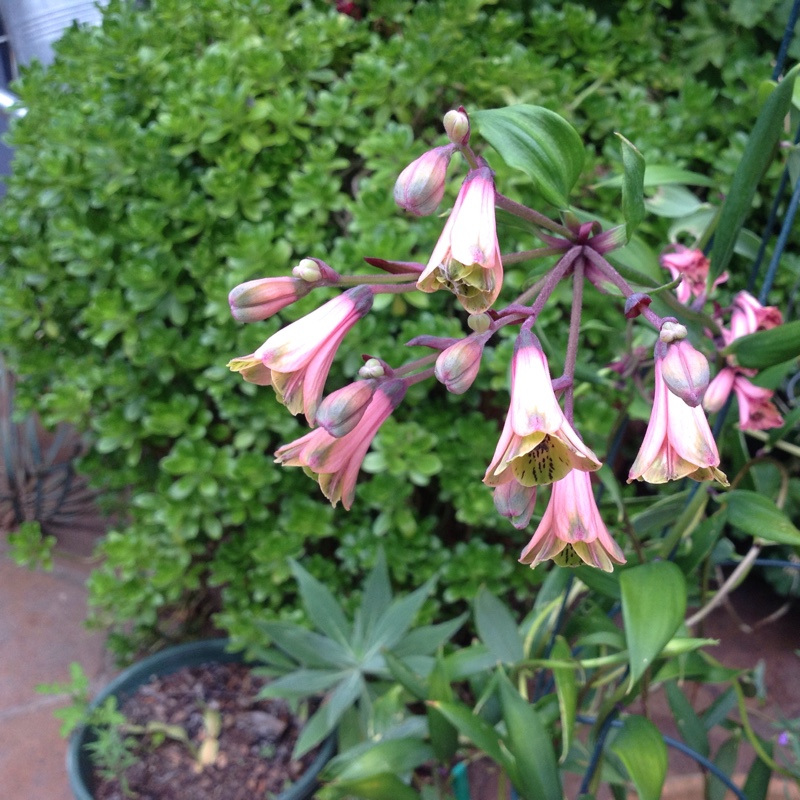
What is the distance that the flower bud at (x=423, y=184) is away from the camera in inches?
17.4

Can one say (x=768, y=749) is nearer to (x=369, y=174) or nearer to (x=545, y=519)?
(x=545, y=519)

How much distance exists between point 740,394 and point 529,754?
0.43m

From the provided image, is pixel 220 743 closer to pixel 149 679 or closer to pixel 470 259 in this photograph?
pixel 149 679

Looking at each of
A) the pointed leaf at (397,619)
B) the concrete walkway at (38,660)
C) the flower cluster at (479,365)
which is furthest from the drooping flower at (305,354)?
the concrete walkway at (38,660)

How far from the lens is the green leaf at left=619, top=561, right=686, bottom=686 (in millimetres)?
535

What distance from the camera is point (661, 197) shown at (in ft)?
3.12

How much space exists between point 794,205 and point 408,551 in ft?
2.59

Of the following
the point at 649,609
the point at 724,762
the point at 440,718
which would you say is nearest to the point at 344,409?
the point at 649,609

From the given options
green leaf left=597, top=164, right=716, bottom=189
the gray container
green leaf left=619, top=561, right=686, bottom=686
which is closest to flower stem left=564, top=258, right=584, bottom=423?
green leaf left=619, top=561, right=686, bottom=686

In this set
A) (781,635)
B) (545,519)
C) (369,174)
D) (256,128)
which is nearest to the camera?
(545,519)

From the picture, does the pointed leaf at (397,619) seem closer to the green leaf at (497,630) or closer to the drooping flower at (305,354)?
the green leaf at (497,630)

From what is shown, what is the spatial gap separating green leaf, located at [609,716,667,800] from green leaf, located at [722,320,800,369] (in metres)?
0.40

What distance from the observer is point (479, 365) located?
1.54ft

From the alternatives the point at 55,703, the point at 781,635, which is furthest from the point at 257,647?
the point at 781,635
